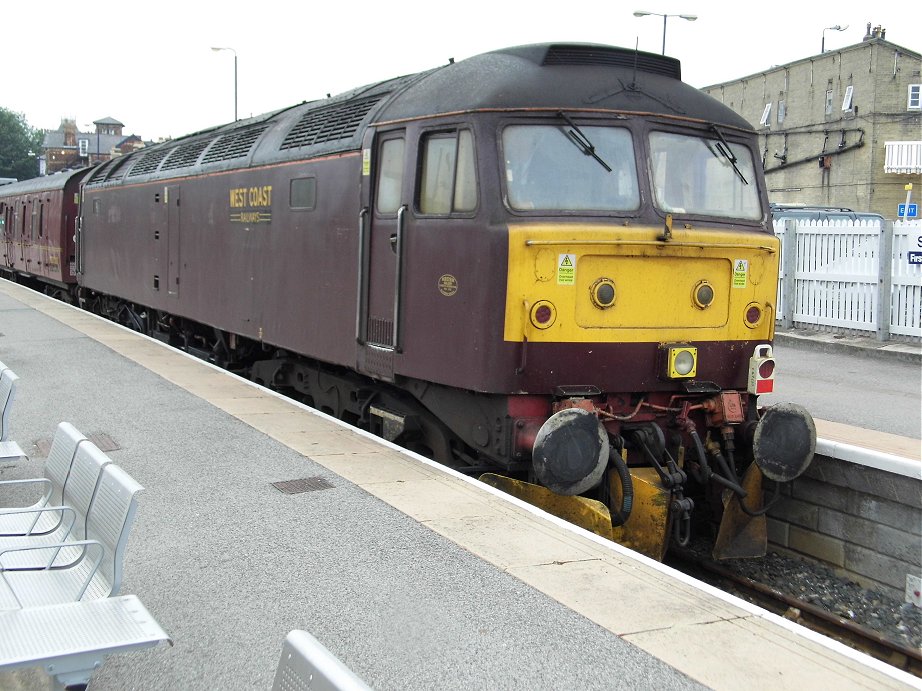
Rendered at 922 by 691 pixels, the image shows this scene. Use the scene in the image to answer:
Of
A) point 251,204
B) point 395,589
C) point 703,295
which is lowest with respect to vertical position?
point 395,589

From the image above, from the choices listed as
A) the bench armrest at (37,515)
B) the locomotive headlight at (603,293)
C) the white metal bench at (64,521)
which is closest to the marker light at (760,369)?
the locomotive headlight at (603,293)

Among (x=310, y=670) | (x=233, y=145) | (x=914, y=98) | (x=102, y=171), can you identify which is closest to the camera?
(x=310, y=670)

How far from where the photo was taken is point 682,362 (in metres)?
6.76

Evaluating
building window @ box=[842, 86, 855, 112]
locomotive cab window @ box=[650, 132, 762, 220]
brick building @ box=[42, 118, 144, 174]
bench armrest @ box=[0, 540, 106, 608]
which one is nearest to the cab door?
locomotive cab window @ box=[650, 132, 762, 220]

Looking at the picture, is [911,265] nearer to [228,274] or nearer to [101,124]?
[228,274]

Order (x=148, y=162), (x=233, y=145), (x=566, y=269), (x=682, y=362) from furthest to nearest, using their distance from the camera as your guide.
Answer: (x=148, y=162)
(x=233, y=145)
(x=682, y=362)
(x=566, y=269)

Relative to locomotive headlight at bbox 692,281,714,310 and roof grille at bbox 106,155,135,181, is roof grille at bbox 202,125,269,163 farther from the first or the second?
locomotive headlight at bbox 692,281,714,310

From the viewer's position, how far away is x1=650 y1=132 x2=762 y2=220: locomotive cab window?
6797mm

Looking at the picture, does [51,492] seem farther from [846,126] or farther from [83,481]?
[846,126]

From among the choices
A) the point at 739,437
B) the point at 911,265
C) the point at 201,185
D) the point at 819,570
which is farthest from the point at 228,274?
the point at 911,265

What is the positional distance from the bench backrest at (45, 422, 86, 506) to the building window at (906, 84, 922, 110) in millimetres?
41695

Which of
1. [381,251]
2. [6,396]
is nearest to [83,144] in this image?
[381,251]

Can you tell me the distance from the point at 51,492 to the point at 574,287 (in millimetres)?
3378

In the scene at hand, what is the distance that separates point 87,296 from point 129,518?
60.2 feet
